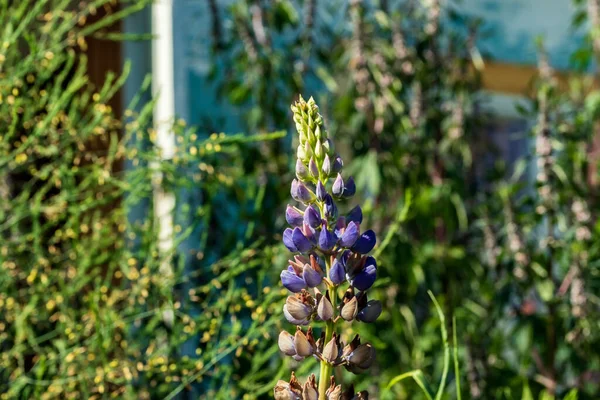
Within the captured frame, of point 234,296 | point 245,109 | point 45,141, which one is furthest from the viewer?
point 245,109

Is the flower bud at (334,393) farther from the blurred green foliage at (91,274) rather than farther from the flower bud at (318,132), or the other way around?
the blurred green foliage at (91,274)

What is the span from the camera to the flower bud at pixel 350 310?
979 mm

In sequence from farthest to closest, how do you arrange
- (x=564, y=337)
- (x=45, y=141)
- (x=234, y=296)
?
(x=564, y=337), (x=45, y=141), (x=234, y=296)

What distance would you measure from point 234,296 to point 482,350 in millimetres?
1352

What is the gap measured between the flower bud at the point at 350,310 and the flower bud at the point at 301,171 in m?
0.16

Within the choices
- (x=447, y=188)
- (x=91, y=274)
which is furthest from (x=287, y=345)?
(x=447, y=188)

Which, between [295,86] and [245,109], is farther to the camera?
[245,109]

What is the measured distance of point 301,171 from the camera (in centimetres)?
103

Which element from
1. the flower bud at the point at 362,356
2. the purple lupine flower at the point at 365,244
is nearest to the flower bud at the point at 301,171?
the purple lupine flower at the point at 365,244

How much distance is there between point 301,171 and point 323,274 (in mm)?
126

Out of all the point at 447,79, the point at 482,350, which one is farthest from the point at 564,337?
the point at 447,79

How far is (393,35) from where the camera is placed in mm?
3498

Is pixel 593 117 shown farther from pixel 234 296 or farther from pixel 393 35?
pixel 234 296

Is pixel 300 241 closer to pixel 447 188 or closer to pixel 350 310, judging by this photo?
pixel 350 310
